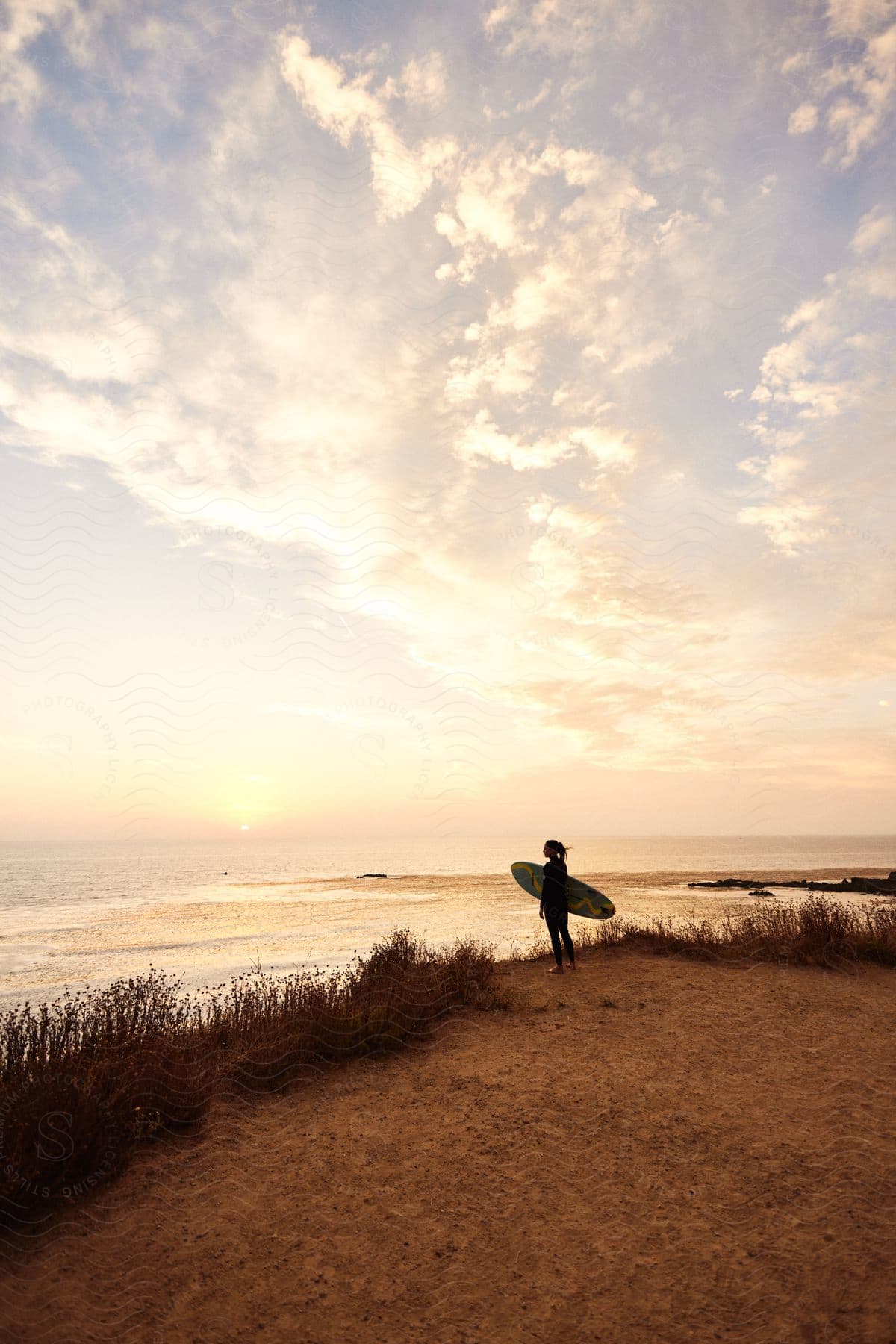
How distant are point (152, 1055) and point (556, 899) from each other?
7280 mm

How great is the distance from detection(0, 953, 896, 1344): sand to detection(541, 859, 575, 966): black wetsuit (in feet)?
12.5

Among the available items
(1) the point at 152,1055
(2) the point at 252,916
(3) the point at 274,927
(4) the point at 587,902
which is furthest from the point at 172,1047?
(2) the point at 252,916

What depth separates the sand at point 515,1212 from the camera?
3.64 meters

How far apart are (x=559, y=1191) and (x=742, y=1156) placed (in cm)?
162

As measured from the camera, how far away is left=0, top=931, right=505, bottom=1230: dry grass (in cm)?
515

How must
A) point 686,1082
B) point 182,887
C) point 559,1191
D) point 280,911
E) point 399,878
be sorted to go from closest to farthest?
point 559,1191 < point 686,1082 < point 280,911 < point 182,887 < point 399,878

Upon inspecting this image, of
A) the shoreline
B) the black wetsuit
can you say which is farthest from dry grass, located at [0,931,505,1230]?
the shoreline

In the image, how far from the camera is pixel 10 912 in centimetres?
3441

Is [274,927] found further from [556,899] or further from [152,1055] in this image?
[152,1055]

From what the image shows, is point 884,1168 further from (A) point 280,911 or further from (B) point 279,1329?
(A) point 280,911

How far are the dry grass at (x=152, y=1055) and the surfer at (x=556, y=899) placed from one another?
73.9 inches

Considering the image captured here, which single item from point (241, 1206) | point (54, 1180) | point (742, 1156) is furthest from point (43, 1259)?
point (742, 1156)

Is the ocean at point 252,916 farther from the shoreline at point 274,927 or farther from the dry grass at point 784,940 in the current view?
the dry grass at point 784,940

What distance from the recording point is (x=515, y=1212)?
4641mm
